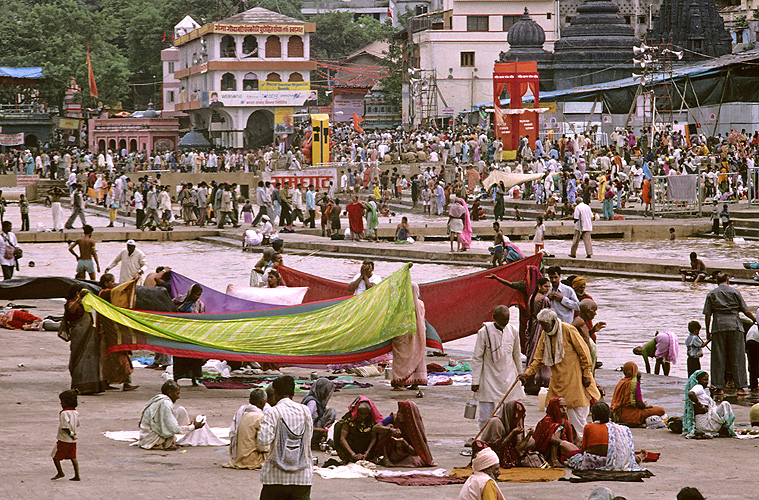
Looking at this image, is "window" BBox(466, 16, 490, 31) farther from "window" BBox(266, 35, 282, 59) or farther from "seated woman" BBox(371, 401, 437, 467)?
"seated woman" BBox(371, 401, 437, 467)

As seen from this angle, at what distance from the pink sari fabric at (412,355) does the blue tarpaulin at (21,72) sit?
54.2 m

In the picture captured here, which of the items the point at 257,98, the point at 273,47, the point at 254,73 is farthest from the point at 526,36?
the point at 254,73

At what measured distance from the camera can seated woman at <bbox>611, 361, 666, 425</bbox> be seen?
1067 centimetres

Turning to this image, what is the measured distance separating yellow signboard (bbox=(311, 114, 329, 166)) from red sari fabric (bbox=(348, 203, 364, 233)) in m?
18.1

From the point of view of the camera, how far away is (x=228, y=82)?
68.1 m

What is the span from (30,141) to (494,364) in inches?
2253

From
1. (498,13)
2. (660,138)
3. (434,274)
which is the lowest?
(434,274)

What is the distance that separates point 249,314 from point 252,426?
4023 mm

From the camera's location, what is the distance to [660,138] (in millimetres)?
37688

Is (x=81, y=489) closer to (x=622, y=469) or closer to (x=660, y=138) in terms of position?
(x=622, y=469)

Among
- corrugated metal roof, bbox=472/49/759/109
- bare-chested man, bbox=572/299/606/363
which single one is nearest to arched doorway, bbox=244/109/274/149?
corrugated metal roof, bbox=472/49/759/109

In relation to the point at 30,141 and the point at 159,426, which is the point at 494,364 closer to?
the point at 159,426

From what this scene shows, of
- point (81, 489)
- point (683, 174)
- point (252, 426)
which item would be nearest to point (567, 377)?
point (252, 426)

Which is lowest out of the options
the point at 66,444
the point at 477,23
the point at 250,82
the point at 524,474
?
the point at 524,474
